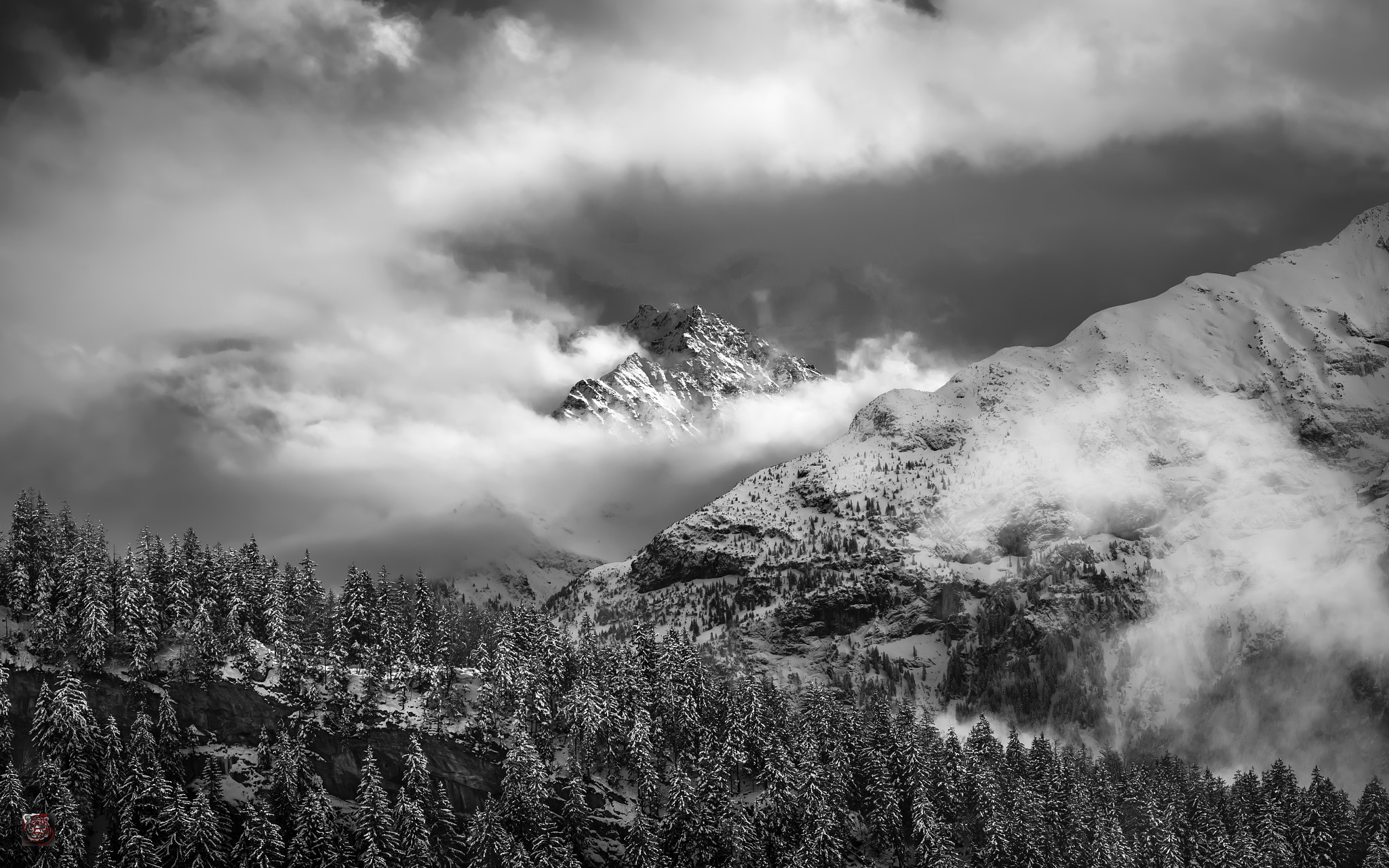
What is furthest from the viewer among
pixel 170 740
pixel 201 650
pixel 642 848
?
pixel 201 650

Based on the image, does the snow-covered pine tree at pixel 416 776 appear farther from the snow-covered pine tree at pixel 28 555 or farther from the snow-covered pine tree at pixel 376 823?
the snow-covered pine tree at pixel 28 555

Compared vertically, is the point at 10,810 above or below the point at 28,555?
below

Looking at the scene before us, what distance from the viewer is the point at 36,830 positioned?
104 metres

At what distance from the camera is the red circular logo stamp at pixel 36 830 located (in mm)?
103931

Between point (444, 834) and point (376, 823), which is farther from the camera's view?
point (444, 834)

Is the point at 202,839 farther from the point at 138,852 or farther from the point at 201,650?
the point at 201,650

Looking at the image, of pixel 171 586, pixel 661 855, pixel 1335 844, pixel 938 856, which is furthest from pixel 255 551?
pixel 1335 844

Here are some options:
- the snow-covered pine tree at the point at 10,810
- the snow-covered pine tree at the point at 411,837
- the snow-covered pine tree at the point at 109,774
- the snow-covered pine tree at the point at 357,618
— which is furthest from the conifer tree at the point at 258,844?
the snow-covered pine tree at the point at 357,618

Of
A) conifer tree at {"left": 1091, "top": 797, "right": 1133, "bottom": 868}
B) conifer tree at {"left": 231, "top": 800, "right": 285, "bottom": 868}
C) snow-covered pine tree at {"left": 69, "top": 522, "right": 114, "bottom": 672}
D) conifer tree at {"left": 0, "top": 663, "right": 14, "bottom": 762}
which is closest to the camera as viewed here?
conifer tree at {"left": 231, "top": 800, "right": 285, "bottom": 868}

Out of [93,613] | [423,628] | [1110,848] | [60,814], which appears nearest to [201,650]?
[93,613]

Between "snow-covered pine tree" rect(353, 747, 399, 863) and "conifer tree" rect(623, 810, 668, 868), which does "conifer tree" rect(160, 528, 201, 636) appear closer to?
"snow-covered pine tree" rect(353, 747, 399, 863)

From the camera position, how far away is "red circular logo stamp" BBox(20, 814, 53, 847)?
341 ft

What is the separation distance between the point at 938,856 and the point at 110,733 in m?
85.4

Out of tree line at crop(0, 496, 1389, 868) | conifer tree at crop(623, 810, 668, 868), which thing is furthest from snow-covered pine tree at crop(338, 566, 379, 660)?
conifer tree at crop(623, 810, 668, 868)
